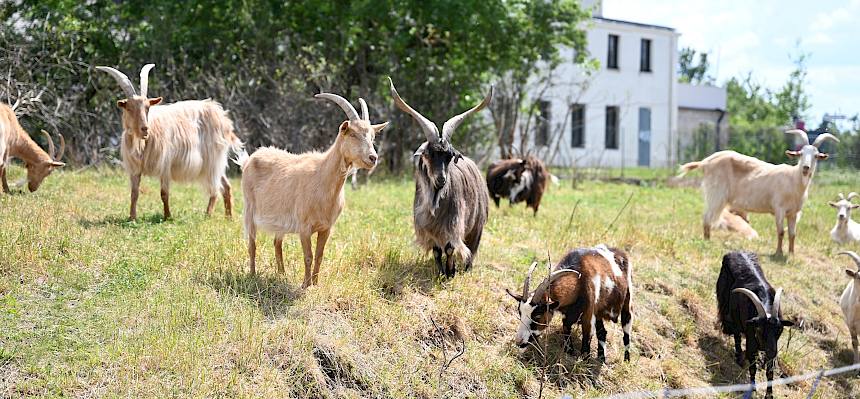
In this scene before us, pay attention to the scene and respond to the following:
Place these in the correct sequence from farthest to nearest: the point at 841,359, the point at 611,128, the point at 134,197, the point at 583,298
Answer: the point at 611,128, the point at 841,359, the point at 134,197, the point at 583,298

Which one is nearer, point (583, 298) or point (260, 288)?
point (260, 288)

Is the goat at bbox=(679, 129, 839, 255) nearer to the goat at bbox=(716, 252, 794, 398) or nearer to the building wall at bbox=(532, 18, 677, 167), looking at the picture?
the goat at bbox=(716, 252, 794, 398)

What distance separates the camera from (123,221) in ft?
30.0

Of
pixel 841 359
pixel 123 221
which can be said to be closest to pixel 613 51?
pixel 841 359

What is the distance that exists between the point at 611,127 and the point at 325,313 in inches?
931

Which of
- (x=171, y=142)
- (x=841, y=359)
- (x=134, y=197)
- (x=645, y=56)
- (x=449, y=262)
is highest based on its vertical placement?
(x=645, y=56)

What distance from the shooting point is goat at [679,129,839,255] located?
1133cm

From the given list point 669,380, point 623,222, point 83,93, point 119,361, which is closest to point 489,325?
point 669,380

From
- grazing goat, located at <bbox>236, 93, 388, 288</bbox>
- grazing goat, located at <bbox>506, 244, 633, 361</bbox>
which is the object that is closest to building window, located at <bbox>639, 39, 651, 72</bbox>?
grazing goat, located at <bbox>506, 244, 633, 361</bbox>

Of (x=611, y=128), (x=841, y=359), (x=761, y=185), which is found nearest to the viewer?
(x=841, y=359)

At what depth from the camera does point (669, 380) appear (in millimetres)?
7926

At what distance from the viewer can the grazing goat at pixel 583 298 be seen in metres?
7.15

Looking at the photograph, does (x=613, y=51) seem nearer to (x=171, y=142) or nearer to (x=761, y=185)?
(x=761, y=185)

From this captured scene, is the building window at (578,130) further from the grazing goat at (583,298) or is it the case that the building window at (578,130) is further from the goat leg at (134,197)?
the grazing goat at (583,298)
